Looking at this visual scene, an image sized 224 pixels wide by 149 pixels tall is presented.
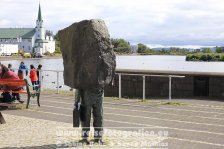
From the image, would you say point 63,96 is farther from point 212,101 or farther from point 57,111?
point 212,101

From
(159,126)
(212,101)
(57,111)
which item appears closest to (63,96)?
(57,111)

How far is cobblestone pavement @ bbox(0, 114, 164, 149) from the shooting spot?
883 centimetres

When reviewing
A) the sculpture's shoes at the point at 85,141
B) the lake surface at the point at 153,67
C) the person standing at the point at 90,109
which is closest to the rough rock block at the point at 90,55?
the person standing at the point at 90,109

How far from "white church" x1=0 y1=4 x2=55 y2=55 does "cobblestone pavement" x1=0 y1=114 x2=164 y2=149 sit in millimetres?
165363

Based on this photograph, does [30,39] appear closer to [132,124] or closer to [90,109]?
[132,124]

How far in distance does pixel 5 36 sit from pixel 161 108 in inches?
7042

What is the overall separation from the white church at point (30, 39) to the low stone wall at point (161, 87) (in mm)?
157855

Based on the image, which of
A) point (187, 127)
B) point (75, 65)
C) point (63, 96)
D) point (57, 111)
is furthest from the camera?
point (63, 96)

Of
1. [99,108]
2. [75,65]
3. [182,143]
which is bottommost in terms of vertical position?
[182,143]

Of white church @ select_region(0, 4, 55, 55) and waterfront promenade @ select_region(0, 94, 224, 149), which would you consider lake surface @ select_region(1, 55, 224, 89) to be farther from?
white church @ select_region(0, 4, 55, 55)

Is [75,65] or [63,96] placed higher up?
[75,65]

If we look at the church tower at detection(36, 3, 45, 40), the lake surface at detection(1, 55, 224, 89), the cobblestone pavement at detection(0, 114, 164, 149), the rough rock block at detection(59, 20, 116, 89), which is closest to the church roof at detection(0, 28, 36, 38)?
the church tower at detection(36, 3, 45, 40)

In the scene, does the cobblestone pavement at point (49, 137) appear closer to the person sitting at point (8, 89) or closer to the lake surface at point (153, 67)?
the person sitting at point (8, 89)

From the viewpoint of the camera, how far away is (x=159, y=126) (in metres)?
11.2
